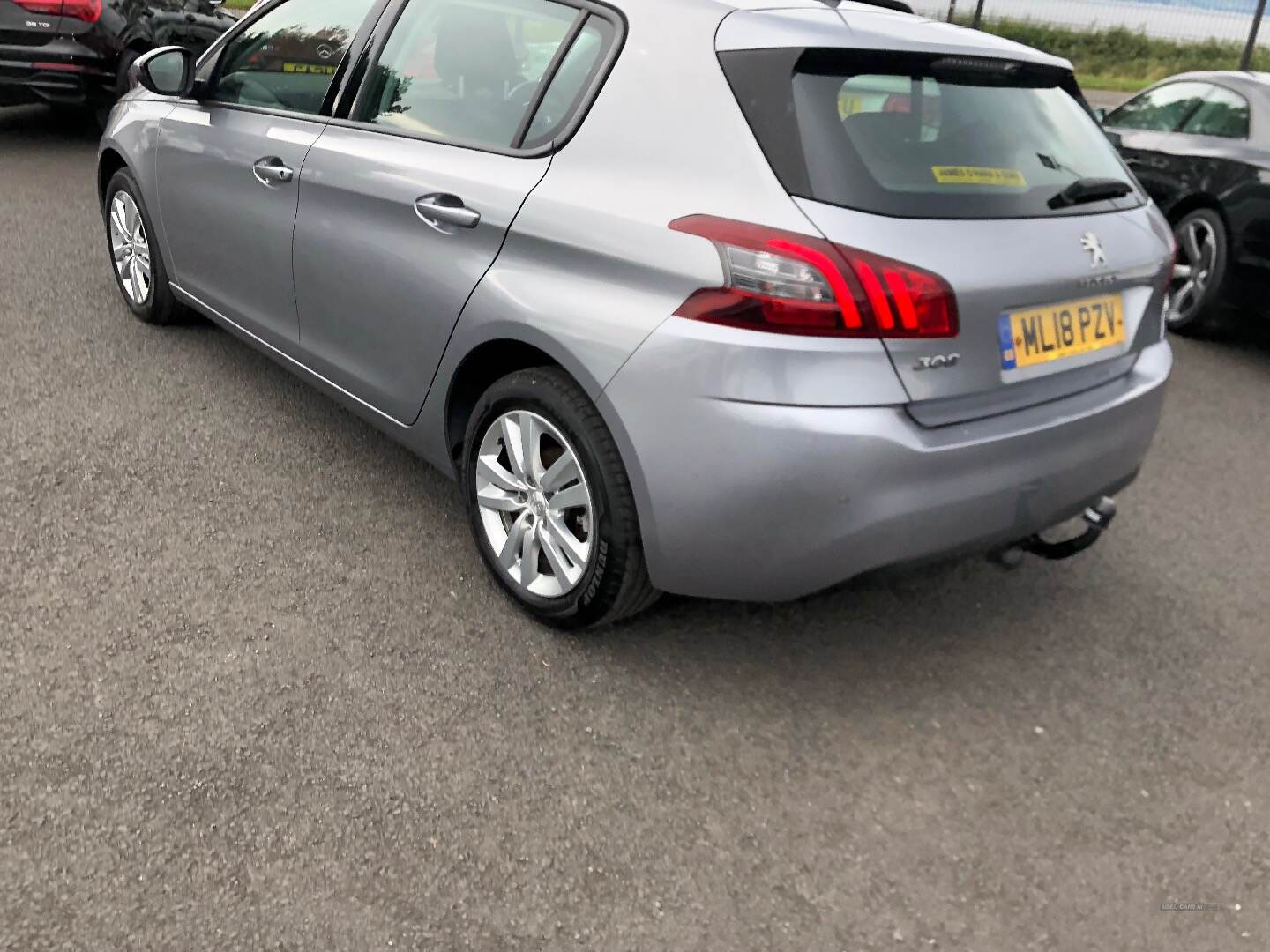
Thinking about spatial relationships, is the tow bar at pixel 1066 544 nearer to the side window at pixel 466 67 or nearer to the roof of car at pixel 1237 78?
the side window at pixel 466 67

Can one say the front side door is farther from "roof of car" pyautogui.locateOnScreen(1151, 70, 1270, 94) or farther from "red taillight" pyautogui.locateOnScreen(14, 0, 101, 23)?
"roof of car" pyautogui.locateOnScreen(1151, 70, 1270, 94)

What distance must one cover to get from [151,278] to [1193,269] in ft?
18.0

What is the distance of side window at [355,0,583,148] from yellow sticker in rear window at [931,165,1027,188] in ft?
3.40

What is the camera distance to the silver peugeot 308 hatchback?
2.34m

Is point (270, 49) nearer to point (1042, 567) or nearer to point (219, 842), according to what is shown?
point (219, 842)

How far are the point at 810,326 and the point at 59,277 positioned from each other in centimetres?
473

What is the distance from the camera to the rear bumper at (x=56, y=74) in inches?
317

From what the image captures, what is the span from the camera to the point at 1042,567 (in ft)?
11.7

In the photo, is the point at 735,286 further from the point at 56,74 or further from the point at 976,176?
A: the point at 56,74

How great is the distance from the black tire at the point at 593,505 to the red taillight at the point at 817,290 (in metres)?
0.47

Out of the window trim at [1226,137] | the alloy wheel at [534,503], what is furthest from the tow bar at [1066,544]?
the window trim at [1226,137]

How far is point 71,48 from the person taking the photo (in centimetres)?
823

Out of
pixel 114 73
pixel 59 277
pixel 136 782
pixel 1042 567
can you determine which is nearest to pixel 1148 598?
pixel 1042 567

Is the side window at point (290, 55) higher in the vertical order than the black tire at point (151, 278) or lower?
higher
